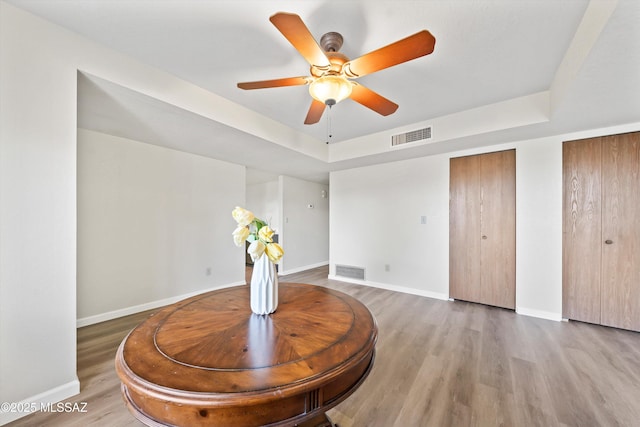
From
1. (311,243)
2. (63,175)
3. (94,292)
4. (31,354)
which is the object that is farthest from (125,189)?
(311,243)

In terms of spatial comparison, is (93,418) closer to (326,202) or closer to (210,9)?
(210,9)

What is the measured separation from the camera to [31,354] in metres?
1.51

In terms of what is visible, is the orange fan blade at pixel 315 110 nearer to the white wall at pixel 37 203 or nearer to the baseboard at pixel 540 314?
the white wall at pixel 37 203

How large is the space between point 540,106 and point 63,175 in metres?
4.13

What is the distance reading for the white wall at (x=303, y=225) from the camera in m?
5.20

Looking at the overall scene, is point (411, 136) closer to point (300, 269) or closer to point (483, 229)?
point (483, 229)

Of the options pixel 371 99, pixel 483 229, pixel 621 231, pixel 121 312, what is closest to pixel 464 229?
pixel 483 229

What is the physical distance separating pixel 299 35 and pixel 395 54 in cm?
52

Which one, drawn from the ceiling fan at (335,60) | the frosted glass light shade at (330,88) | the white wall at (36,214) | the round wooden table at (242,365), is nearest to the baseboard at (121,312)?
the white wall at (36,214)

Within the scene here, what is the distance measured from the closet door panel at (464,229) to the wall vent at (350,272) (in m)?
1.46

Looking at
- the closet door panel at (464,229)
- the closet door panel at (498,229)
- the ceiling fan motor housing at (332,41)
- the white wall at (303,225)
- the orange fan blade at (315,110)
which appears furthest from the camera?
the white wall at (303,225)

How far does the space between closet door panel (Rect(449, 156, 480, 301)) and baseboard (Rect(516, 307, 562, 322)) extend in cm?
47

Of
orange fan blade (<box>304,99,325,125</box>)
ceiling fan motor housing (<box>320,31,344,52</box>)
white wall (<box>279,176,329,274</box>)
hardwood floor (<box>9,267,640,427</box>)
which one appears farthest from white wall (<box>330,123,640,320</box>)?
ceiling fan motor housing (<box>320,31,344,52</box>)

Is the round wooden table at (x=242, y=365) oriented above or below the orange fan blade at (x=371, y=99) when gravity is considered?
below
